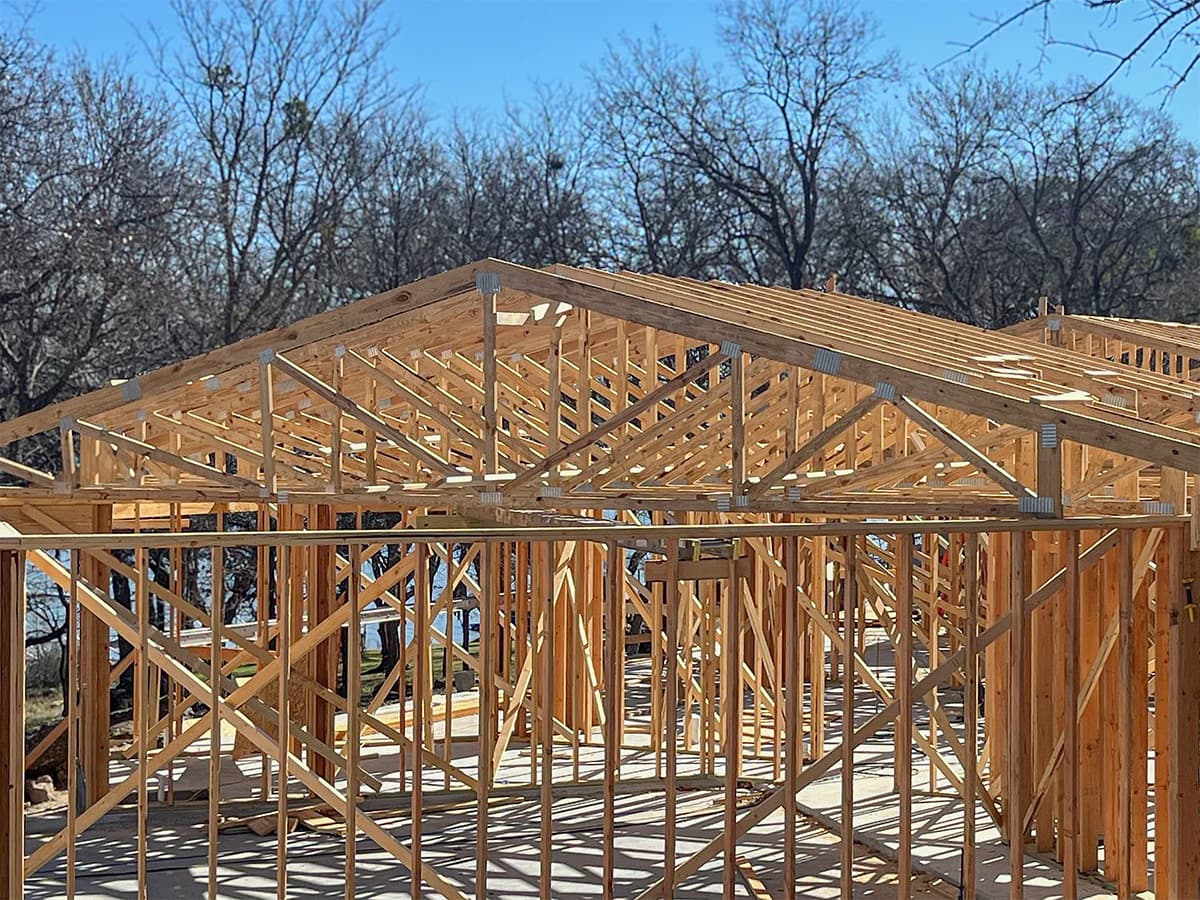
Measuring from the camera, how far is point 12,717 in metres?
6.28

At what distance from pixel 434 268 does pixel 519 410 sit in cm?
1791

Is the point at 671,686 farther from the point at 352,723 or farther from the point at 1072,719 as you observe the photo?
the point at 1072,719

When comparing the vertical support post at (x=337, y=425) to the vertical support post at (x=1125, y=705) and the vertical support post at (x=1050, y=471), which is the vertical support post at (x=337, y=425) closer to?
the vertical support post at (x=1050, y=471)

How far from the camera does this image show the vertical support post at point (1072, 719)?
7.58 meters

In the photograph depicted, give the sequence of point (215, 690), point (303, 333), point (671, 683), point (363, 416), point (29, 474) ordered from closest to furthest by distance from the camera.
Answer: point (215, 690) → point (671, 683) → point (363, 416) → point (303, 333) → point (29, 474)

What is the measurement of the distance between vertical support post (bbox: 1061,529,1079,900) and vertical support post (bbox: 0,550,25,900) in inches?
214

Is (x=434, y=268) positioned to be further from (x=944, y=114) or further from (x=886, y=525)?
(x=886, y=525)

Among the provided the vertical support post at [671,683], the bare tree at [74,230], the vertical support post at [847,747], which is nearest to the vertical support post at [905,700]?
the vertical support post at [847,747]

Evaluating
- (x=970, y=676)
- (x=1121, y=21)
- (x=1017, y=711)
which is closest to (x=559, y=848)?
(x=970, y=676)

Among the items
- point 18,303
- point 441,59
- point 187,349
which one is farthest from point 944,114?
point 18,303

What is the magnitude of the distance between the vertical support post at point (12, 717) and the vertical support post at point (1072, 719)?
17.9 feet

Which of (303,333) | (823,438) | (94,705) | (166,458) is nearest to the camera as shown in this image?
(823,438)

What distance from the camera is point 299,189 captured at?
29828 millimetres

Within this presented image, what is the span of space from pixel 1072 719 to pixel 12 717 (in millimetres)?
5550
